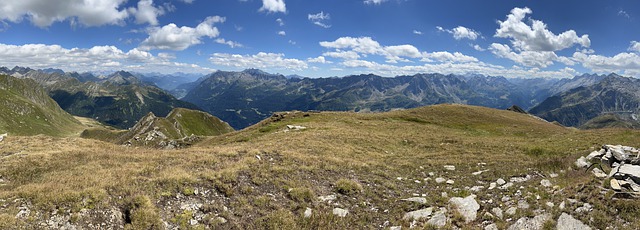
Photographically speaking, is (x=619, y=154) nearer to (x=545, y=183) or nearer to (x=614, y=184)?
(x=545, y=183)

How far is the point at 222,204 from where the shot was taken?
1512cm

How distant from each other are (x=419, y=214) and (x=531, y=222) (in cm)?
459

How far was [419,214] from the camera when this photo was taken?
1538cm

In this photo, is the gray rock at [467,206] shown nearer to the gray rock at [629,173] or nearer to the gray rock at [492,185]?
the gray rock at [492,185]

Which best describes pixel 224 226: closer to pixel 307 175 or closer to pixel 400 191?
pixel 307 175

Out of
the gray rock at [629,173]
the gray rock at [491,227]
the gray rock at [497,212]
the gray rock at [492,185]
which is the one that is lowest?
the gray rock at [492,185]

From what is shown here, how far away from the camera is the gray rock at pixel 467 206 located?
14.7 m

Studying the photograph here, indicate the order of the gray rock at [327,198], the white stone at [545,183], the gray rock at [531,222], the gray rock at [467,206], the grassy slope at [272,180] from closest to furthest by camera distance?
1. the gray rock at [531,222]
2. the grassy slope at [272,180]
3. the gray rock at [467,206]
4. the gray rock at [327,198]
5. the white stone at [545,183]

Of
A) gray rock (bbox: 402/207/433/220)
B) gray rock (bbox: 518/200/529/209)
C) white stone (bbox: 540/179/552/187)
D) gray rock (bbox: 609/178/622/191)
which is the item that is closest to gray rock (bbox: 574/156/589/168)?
white stone (bbox: 540/179/552/187)

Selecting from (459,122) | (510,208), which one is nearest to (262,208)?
(510,208)

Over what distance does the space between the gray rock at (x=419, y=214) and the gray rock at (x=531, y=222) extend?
11.4ft

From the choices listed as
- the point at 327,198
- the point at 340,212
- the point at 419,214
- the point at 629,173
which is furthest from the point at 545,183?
the point at 327,198

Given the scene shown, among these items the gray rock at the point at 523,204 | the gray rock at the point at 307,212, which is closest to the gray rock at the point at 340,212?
the gray rock at the point at 307,212

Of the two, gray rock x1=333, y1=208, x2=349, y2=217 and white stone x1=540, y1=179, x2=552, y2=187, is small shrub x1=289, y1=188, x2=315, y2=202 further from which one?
white stone x1=540, y1=179, x2=552, y2=187
